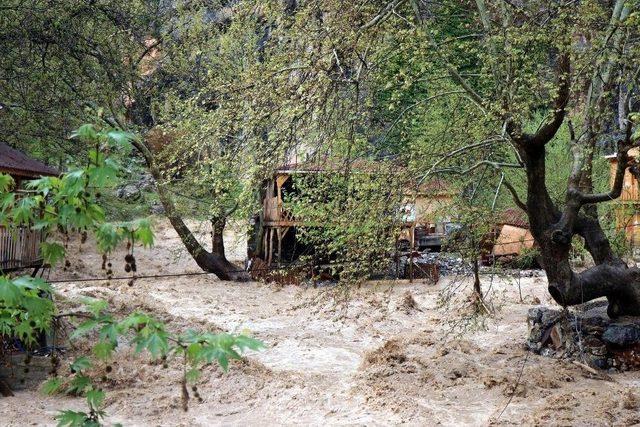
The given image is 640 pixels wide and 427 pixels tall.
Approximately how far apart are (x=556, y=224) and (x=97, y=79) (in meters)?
10.4

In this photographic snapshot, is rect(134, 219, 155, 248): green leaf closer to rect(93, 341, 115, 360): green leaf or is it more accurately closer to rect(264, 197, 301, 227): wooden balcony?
rect(93, 341, 115, 360): green leaf

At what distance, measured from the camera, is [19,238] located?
51.0 ft

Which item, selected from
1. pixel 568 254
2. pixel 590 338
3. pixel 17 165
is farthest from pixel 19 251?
pixel 590 338

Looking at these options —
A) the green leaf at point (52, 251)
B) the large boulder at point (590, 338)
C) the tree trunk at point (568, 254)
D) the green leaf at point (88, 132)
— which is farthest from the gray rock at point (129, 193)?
the green leaf at point (88, 132)

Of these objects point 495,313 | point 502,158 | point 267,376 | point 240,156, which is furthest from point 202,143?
point 495,313

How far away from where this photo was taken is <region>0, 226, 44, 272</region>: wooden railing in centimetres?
1493

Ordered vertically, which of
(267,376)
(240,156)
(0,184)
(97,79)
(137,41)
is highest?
(137,41)

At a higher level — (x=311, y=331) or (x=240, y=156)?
(x=240, y=156)

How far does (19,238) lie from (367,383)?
853cm

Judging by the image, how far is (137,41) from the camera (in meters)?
18.0

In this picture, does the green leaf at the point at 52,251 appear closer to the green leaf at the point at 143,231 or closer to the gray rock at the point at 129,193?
the green leaf at the point at 143,231

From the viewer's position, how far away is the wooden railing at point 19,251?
49.0 ft

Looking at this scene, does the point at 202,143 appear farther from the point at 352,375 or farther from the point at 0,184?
the point at 0,184

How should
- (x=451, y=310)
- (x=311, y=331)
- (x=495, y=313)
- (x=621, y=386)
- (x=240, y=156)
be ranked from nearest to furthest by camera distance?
(x=240, y=156) < (x=621, y=386) < (x=311, y=331) < (x=495, y=313) < (x=451, y=310)
